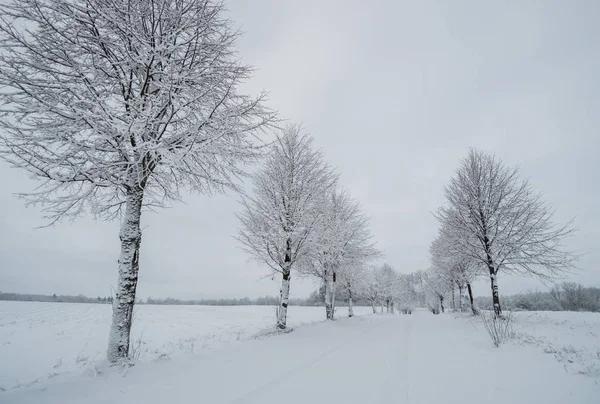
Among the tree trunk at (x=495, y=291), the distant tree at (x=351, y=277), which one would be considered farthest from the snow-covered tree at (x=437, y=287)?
the tree trunk at (x=495, y=291)

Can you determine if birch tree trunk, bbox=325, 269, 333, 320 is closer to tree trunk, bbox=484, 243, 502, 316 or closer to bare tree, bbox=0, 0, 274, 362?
tree trunk, bbox=484, 243, 502, 316

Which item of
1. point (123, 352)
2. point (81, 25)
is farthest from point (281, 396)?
point (81, 25)

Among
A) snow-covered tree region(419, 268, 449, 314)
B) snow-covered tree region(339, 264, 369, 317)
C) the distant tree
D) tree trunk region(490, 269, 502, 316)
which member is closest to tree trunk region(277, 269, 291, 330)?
snow-covered tree region(339, 264, 369, 317)

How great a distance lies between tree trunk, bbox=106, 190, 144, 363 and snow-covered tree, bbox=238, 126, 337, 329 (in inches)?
222

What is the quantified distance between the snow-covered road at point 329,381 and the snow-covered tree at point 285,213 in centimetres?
512

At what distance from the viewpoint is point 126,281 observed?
4.82 m

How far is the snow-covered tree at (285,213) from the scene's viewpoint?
35.1 feet

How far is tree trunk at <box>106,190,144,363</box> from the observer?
4.61 m

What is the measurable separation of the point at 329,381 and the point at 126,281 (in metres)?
4.25

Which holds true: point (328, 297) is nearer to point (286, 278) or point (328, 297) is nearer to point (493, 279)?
point (286, 278)

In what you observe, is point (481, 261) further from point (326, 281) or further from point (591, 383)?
point (591, 383)

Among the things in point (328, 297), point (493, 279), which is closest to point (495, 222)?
point (493, 279)

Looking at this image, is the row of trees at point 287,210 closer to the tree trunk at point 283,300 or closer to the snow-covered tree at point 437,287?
the tree trunk at point 283,300

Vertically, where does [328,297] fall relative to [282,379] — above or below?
below
